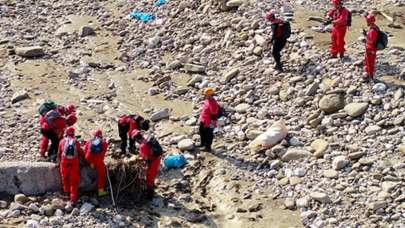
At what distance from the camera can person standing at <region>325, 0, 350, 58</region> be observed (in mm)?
17641

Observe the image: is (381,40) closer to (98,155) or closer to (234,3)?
(234,3)

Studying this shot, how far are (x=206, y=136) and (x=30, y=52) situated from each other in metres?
7.77

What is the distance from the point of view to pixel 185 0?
2352 cm

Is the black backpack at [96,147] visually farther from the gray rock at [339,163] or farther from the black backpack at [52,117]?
the gray rock at [339,163]

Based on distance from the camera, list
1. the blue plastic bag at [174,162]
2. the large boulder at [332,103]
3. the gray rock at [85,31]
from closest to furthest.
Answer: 1. the blue plastic bag at [174,162]
2. the large boulder at [332,103]
3. the gray rock at [85,31]

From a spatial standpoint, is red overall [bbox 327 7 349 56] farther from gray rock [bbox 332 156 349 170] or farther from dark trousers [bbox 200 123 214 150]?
dark trousers [bbox 200 123 214 150]

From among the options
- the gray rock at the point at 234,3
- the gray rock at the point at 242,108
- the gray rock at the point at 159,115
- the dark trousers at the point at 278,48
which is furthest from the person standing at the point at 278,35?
the gray rock at the point at 234,3

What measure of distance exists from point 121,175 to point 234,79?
5683mm

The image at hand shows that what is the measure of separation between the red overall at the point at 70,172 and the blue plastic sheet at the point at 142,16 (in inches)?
394

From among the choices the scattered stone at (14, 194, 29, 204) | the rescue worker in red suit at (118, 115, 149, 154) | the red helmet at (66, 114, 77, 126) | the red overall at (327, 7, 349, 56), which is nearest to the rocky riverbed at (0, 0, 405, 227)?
the scattered stone at (14, 194, 29, 204)

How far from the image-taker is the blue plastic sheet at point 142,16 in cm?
2348

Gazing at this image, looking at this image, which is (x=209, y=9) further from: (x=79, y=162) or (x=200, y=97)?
(x=79, y=162)

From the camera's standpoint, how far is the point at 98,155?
14016mm

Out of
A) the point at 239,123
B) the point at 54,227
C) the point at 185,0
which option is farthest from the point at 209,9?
the point at 54,227
